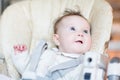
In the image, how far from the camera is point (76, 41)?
154cm

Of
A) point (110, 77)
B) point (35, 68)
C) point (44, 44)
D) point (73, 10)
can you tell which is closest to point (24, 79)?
point (35, 68)

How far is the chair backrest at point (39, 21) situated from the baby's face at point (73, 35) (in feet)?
0.21

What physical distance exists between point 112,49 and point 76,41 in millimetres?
1501

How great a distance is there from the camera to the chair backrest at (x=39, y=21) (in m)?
1.65

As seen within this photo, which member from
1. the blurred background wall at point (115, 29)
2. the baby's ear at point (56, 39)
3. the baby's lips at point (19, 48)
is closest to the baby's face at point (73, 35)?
the baby's ear at point (56, 39)

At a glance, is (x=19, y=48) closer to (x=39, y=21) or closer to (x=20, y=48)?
(x=20, y=48)

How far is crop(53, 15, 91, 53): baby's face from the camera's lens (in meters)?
1.55

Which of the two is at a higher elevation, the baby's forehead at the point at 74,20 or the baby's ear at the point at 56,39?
the baby's forehead at the point at 74,20

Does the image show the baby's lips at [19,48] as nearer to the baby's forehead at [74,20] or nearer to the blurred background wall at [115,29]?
the baby's forehead at [74,20]

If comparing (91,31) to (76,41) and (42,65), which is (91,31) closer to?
(76,41)

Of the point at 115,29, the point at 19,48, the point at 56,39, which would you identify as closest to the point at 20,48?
the point at 19,48

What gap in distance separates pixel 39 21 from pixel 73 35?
11.7 inches

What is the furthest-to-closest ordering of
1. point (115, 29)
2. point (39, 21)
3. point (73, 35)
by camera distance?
Result: point (115, 29)
point (39, 21)
point (73, 35)

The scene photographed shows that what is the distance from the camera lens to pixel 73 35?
5.10ft
